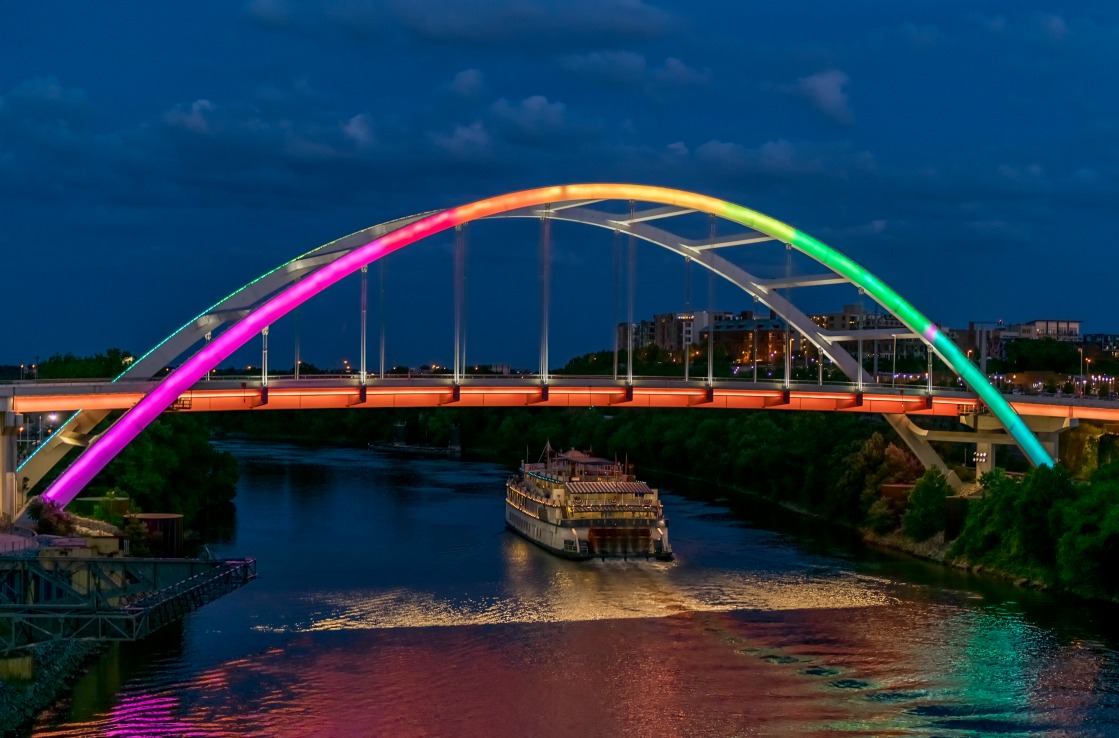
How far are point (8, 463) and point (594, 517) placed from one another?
17622 millimetres

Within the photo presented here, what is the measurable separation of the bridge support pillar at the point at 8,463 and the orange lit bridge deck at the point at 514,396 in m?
0.29

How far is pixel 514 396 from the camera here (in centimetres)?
3678

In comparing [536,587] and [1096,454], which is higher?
[1096,454]

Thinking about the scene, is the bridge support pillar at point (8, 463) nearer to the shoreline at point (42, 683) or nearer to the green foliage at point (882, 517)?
the shoreline at point (42, 683)

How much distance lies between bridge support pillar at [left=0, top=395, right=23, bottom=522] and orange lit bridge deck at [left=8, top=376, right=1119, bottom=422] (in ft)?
0.96

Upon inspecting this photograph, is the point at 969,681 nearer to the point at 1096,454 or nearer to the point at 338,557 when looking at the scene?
the point at 338,557

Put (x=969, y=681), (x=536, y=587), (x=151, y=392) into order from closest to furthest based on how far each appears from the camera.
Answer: (x=969, y=681) < (x=151, y=392) < (x=536, y=587)

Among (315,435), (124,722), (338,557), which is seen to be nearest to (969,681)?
(124,722)

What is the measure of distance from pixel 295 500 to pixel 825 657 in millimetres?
28177

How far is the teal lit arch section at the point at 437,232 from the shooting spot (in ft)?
98.0

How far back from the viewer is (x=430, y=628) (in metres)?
28.0

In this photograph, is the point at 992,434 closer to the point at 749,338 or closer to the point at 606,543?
the point at 606,543

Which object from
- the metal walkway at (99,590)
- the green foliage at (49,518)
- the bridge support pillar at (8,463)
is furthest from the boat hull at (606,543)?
the metal walkway at (99,590)

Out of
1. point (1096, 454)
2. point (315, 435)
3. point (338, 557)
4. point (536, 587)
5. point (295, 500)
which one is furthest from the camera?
point (315, 435)
